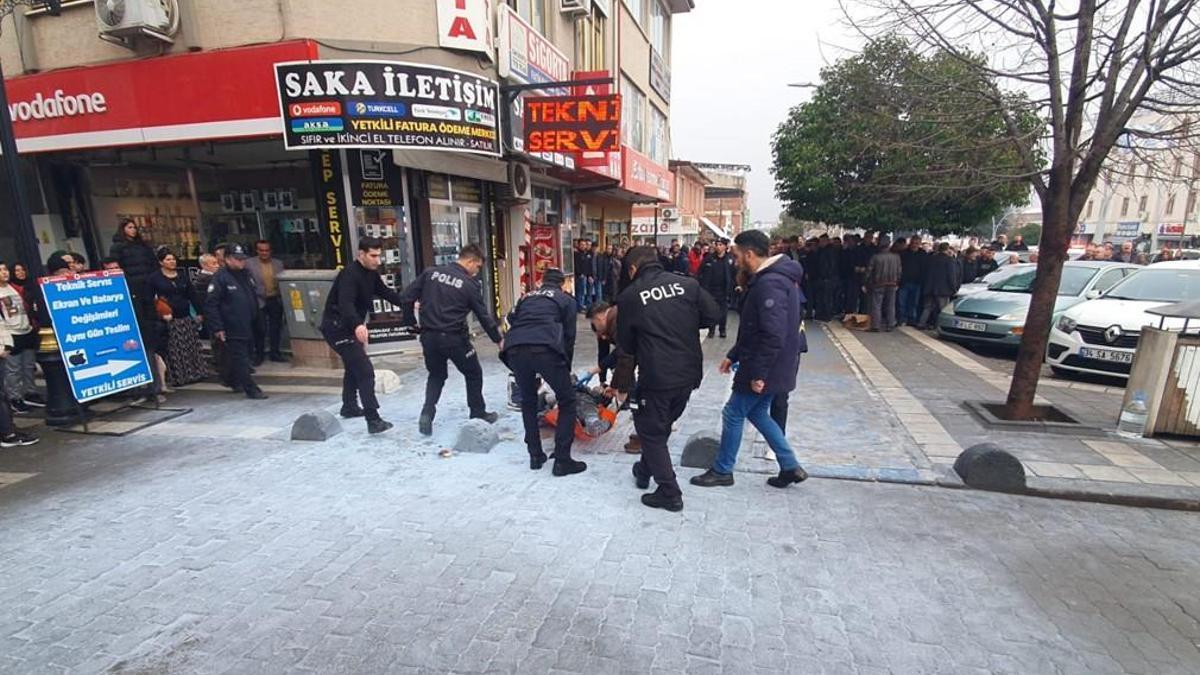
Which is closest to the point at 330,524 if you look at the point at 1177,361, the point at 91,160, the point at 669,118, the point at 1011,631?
the point at 1011,631

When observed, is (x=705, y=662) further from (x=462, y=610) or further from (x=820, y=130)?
(x=820, y=130)

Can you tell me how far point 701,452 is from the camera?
14.8 ft

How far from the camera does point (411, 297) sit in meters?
5.18

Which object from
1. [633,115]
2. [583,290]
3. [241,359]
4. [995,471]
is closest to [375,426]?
[241,359]

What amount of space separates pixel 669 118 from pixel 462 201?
12835 mm

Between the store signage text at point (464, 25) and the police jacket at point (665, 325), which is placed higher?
the store signage text at point (464, 25)

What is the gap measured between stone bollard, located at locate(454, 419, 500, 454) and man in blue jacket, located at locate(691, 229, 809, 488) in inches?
69.6

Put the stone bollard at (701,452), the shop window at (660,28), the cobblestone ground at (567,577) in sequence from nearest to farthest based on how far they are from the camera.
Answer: the cobblestone ground at (567,577)
the stone bollard at (701,452)
the shop window at (660,28)

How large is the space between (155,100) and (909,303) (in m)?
13.3

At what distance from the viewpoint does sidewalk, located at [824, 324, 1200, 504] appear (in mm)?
4207

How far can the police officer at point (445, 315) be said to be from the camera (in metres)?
5.01

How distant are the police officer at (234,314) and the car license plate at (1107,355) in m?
9.94

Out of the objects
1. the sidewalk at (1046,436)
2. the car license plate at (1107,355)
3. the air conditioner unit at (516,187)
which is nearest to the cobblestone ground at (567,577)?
the sidewalk at (1046,436)

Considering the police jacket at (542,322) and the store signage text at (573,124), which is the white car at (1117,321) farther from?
the police jacket at (542,322)
